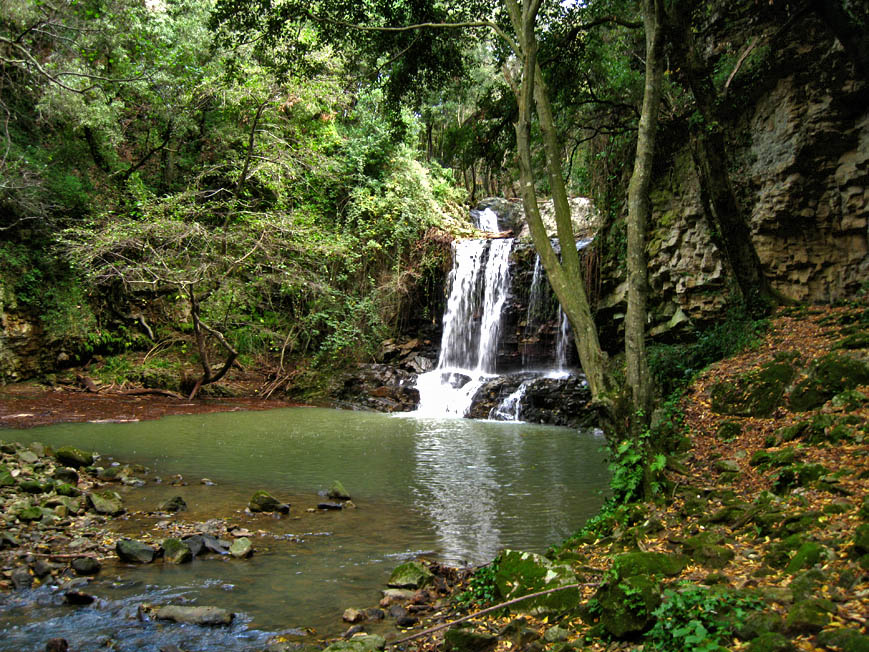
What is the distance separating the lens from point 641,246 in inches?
204

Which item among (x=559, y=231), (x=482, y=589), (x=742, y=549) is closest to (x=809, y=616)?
(x=742, y=549)

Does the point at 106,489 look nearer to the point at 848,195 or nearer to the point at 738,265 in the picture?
the point at 738,265

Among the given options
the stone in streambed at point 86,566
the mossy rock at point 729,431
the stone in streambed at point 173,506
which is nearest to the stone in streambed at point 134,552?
the stone in streambed at point 86,566

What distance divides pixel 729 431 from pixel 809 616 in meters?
3.63

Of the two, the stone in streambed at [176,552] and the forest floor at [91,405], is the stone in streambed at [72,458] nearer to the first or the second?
the stone in streambed at [176,552]

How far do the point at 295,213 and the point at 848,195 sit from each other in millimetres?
12658

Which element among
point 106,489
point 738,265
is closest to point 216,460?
point 106,489

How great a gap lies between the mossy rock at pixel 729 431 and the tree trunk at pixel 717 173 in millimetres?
3704

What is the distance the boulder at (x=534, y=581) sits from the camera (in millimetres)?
3328

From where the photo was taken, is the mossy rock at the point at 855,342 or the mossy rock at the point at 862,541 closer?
the mossy rock at the point at 862,541

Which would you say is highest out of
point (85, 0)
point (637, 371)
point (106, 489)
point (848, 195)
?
point (85, 0)

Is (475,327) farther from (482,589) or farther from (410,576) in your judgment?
(482,589)

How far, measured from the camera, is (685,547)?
3.64m

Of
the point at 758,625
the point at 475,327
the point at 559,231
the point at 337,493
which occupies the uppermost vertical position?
the point at 559,231
